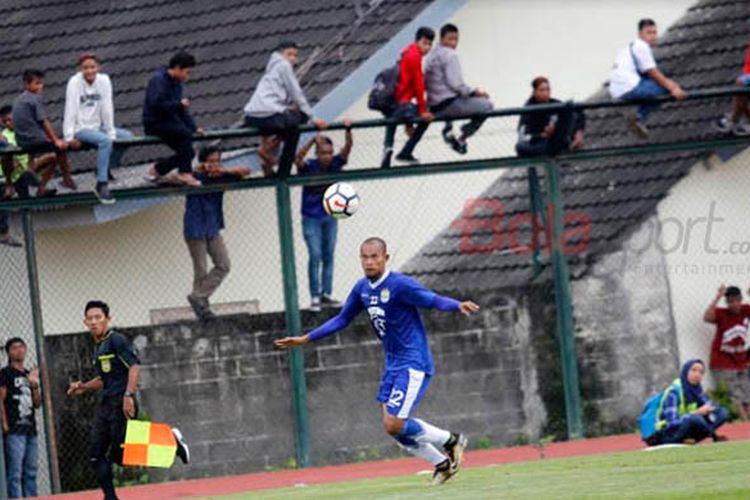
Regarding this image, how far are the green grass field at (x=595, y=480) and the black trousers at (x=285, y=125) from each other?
14.4 ft

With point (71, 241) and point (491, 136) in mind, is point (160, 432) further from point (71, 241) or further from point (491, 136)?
point (491, 136)

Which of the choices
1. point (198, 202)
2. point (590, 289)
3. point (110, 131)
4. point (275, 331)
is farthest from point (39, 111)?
point (590, 289)

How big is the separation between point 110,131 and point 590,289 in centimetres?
580

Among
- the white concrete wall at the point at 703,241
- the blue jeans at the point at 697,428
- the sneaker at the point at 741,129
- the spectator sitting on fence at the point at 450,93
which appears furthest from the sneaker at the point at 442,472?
the sneaker at the point at 741,129

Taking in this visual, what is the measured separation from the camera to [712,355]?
2345cm

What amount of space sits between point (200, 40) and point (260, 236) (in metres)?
4.95

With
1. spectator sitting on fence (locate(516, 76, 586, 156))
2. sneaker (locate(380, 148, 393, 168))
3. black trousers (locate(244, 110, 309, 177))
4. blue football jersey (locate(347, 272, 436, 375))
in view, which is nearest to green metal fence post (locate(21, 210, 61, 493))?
black trousers (locate(244, 110, 309, 177))

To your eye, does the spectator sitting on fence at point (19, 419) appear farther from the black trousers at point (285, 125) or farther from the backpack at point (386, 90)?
the backpack at point (386, 90)

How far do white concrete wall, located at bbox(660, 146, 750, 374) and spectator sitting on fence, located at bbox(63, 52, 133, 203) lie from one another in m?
6.48

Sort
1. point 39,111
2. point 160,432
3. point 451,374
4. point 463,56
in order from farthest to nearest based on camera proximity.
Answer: point 463,56 < point 451,374 < point 39,111 < point 160,432

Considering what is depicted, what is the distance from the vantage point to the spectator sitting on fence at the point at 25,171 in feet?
70.5

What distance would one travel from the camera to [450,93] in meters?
22.6

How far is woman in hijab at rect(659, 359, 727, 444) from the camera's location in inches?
811

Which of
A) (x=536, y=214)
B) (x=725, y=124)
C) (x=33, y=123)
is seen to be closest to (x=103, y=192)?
(x=33, y=123)
